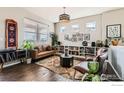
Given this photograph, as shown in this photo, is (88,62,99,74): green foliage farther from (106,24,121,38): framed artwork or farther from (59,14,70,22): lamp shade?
(59,14,70,22): lamp shade

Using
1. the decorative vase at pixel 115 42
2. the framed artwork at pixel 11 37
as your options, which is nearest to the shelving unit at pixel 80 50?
the decorative vase at pixel 115 42

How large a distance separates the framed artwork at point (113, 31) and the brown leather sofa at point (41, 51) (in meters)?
0.47

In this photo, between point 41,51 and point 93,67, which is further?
point 41,51

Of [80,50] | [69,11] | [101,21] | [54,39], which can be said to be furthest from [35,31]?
[101,21]

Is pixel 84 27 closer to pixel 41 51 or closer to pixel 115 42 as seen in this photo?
pixel 115 42

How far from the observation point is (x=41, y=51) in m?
1.00

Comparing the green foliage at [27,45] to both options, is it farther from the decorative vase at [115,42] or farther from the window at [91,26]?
the decorative vase at [115,42]

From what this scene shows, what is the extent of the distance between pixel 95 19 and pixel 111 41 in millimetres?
214

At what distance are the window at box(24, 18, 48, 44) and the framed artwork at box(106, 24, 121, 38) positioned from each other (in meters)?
0.49

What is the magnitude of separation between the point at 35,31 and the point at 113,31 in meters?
0.60

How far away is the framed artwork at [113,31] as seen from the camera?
79cm

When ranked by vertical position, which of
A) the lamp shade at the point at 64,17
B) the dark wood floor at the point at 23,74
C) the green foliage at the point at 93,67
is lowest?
the dark wood floor at the point at 23,74
